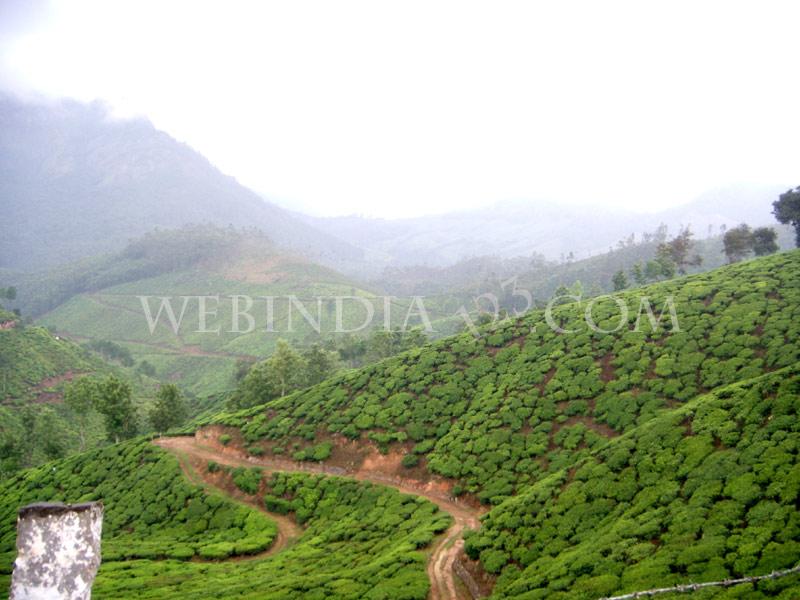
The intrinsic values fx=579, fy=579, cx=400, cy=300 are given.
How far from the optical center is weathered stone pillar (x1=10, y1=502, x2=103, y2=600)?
376 inches

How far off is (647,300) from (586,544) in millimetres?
24678

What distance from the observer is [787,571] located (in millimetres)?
13305

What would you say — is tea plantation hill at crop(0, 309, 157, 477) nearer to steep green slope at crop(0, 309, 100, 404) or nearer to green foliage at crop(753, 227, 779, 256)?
steep green slope at crop(0, 309, 100, 404)

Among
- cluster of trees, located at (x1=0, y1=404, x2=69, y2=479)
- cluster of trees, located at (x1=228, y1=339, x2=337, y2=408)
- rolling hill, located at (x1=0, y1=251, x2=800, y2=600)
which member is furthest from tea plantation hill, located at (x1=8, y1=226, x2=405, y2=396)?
rolling hill, located at (x1=0, y1=251, x2=800, y2=600)

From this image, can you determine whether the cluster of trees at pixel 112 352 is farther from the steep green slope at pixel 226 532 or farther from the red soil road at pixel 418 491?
the red soil road at pixel 418 491

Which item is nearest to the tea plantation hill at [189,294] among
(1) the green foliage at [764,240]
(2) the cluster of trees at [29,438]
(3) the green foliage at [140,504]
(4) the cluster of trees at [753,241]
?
(2) the cluster of trees at [29,438]

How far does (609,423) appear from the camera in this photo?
94.7 feet

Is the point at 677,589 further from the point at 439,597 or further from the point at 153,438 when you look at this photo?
the point at 153,438

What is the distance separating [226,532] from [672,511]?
2229cm

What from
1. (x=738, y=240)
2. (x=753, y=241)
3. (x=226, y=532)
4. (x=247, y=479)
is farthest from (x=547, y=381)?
(x=753, y=241)

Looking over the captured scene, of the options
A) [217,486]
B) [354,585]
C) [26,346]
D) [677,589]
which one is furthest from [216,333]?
[677,589]

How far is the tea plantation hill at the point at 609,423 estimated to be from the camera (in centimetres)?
1692

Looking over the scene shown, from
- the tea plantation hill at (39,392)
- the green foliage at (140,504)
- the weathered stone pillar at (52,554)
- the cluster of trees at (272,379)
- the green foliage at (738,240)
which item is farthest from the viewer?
the green foliage at (738,240)

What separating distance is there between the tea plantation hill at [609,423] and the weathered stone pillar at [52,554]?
1220 centimetres
